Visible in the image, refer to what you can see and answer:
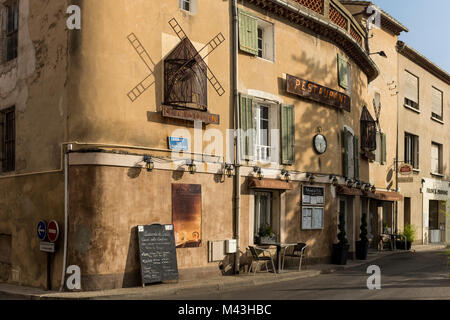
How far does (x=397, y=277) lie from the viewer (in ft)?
45.2

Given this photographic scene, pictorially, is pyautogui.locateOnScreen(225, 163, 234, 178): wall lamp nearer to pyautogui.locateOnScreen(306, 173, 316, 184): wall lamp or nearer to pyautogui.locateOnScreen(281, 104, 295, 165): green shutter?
pyautogui.locateOnScreen(281, 104, 295, 165): green shutter

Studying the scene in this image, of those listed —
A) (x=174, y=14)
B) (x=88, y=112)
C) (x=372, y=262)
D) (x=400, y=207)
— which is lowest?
(x=372, y=262)

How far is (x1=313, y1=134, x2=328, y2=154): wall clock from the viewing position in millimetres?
17141

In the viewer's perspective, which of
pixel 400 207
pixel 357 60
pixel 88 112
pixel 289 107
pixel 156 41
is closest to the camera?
pixel 88 112

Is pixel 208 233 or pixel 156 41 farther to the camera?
pixel 208 233

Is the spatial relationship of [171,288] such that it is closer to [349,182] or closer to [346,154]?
[349,182]

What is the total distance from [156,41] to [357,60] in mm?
10519

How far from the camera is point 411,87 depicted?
27.2m

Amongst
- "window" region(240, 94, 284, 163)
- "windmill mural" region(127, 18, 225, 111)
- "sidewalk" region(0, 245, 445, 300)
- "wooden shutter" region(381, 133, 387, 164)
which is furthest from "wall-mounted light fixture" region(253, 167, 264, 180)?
"wooden shutter" region(381, 133, 387, 164)

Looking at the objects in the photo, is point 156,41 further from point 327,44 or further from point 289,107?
point 327,44

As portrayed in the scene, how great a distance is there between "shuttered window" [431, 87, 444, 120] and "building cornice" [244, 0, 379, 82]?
9725mm
